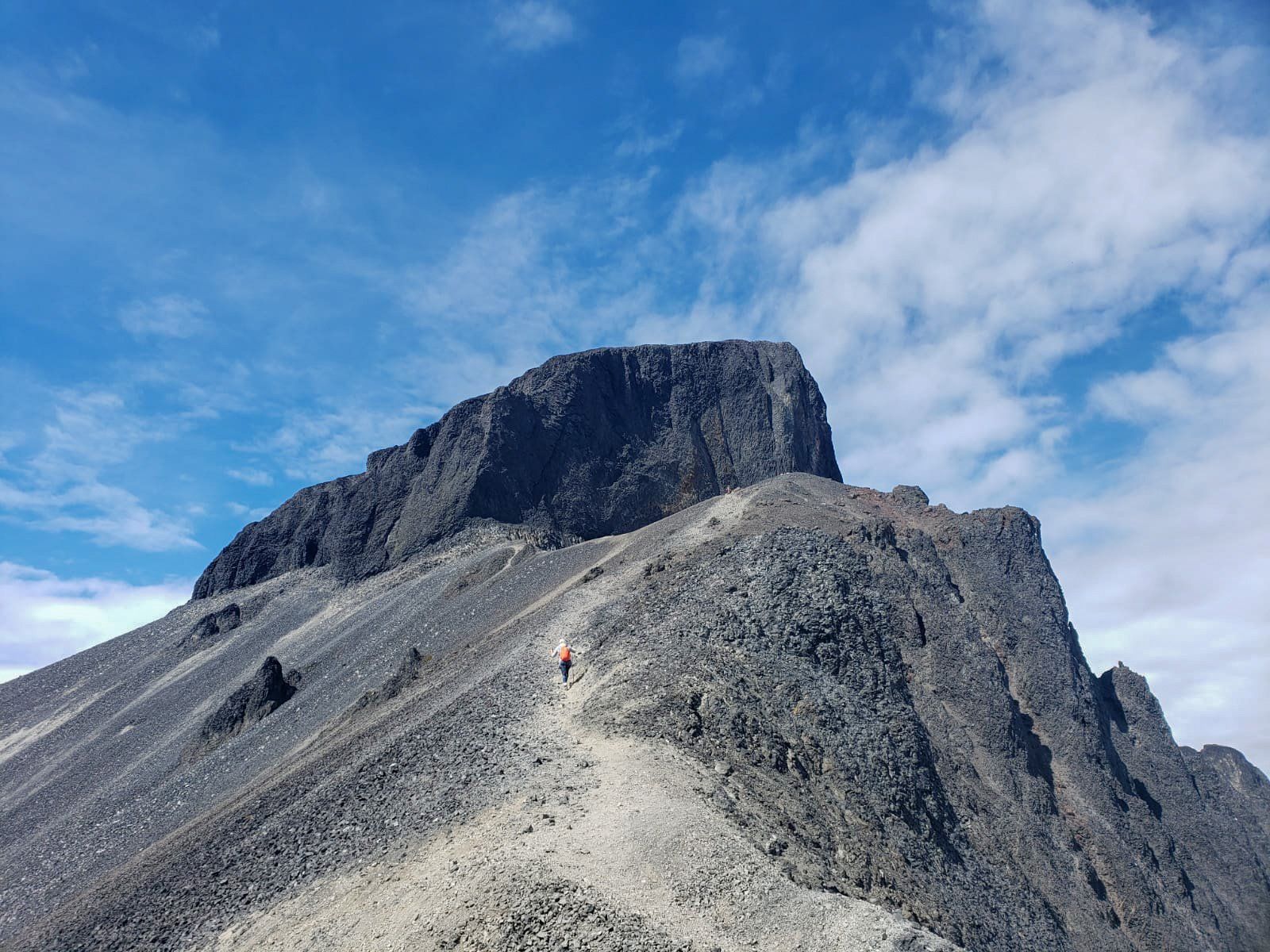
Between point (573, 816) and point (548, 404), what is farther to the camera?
point (548, 404)

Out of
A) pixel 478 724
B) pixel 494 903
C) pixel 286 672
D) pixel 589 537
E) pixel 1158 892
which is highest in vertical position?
pixel 589 537

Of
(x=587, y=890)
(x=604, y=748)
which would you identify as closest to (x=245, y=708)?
(x=604, y=748)

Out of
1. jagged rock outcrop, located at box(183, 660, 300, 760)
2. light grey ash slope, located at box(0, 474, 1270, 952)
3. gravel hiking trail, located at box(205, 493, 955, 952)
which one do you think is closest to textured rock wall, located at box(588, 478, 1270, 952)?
light grey ash slope, located at box(0, 474, 1270, 952)

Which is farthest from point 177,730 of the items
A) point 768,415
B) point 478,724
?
point 768,415

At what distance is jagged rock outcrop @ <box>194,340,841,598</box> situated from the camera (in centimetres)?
6119

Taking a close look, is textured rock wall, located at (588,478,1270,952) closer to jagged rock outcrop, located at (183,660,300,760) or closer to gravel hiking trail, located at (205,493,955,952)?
gravel hiking trail, located at (205,493,955,952)

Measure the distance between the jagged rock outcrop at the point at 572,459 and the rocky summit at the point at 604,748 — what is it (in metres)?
0.39

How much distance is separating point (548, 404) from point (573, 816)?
5469 cm

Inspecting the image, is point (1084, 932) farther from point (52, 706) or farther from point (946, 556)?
point (52, 706)

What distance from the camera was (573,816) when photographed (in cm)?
1483

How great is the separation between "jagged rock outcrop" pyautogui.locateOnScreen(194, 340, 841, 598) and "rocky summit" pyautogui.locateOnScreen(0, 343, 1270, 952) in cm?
39

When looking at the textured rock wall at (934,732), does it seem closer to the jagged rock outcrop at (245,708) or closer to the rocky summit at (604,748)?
the rocky summit at (604,748)

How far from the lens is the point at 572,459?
66.5 metres

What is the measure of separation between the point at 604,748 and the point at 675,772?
5.89 ft
